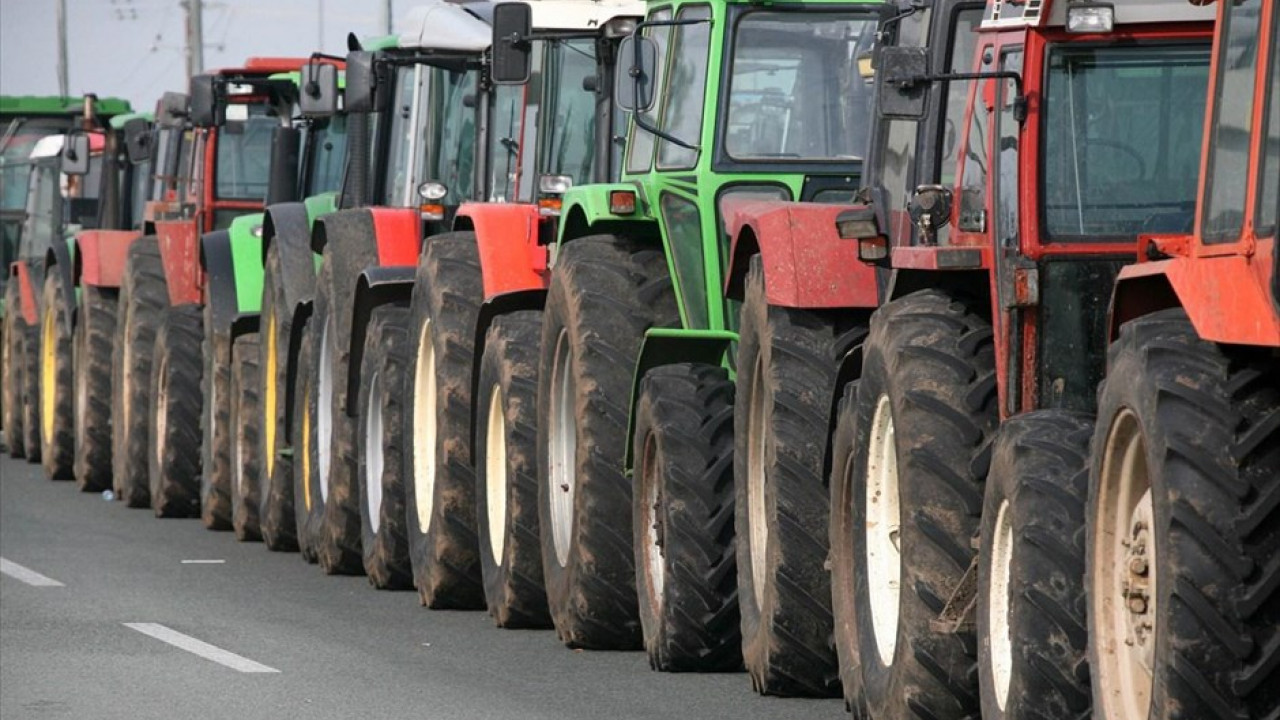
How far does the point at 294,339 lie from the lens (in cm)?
1766

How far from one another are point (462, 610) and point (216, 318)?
5911 mm

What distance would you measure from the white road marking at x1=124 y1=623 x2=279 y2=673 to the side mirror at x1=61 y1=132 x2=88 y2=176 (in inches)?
471

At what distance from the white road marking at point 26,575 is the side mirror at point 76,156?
861cm

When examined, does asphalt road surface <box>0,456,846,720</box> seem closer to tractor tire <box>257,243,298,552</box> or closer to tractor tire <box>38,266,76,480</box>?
tractor tire <box>257,243,298,552</box>

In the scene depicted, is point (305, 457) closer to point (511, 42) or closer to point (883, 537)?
point (511, 42)

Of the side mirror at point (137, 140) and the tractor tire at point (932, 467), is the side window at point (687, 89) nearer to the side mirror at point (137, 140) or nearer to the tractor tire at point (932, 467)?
Result: the tractor tire at point (932, 467)

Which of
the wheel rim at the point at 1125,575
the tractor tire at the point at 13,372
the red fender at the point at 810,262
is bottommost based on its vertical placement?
the tractor tire at the point at 13,372

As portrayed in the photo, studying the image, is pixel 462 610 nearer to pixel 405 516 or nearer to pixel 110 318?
pixel 405 516

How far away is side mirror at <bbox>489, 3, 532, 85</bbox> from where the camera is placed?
13.7 metres

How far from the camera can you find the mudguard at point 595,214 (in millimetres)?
12461

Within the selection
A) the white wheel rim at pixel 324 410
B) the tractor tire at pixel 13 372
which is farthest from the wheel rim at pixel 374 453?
the tractor tire at pixel 13 372

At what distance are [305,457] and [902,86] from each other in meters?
8.60

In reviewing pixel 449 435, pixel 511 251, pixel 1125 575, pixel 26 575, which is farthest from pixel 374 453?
pixel 1125 575

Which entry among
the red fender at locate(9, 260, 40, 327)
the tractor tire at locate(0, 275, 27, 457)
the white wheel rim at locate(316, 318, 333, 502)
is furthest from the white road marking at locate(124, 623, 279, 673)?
the tractor tire at locate(0, 275, 27, 457)
